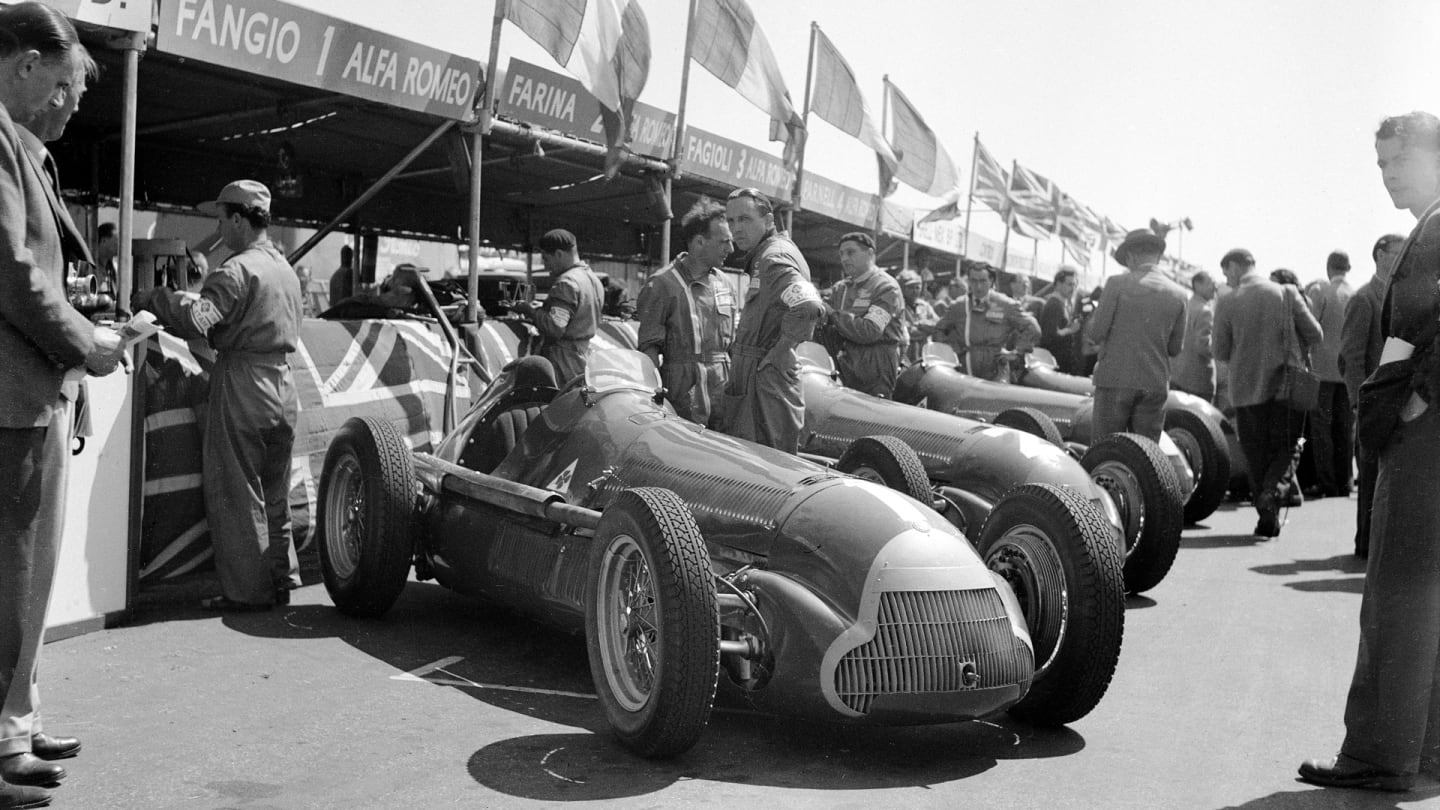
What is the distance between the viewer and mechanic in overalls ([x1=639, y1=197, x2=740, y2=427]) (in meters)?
7.01

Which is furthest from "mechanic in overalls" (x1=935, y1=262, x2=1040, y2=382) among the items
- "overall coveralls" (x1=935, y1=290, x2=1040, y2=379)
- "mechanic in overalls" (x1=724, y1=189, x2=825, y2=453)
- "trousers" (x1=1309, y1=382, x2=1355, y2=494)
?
"mechanic in overalls" (x1=724, y1=189, x2=825, y2=453)

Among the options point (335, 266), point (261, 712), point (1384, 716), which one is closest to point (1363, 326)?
point (1384, 716)

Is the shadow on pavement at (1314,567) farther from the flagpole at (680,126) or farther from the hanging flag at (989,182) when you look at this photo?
the hanging flag at (989,182)

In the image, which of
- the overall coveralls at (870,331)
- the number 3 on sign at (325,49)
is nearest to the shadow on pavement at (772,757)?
the overall coveralls at (870,331)

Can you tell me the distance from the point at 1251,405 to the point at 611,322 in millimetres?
5171

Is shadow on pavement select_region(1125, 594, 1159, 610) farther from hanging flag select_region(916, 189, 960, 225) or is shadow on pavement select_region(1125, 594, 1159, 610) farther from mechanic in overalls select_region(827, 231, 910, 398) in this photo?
hanging flag select_region(916, 189, 960, 225)

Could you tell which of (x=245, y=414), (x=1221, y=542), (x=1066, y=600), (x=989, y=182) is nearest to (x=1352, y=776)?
(x=1066, y=600)

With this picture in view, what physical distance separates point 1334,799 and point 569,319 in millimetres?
5526

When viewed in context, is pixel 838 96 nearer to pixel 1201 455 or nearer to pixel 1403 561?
pixel 1201 455

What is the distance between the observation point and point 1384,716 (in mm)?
3787

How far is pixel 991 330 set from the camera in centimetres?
1128

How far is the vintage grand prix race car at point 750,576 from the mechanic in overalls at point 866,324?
11.0ft

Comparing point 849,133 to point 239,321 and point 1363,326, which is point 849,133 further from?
point 239,321

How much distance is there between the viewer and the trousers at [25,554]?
3.35 m
